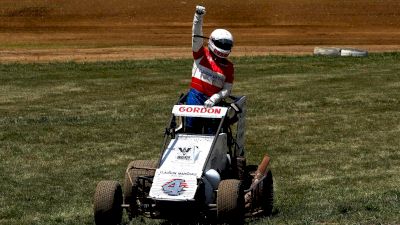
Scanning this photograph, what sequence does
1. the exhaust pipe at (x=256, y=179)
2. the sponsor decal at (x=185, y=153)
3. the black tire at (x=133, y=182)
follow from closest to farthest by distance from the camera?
the black tire at (x=133, y=182), the sponsor decal at (x=185, y=153), the exhaust pipe at (x=256, y=179)

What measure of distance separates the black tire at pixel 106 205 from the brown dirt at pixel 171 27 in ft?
103

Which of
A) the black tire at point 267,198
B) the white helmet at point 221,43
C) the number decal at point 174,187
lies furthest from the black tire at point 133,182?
the white helmet at point 221,43

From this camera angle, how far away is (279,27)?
6419 cm

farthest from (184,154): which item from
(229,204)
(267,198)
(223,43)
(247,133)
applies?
(247,133)

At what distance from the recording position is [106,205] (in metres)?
11.4

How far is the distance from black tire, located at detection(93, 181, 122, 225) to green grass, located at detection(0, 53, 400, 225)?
3.22 feet

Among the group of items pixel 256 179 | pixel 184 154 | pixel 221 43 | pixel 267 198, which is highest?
pixel 221 43

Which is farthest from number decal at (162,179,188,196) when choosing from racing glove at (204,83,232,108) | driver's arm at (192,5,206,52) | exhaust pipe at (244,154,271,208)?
driver's arm at (192,5,206,52)

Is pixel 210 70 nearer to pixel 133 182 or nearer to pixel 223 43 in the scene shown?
pixel 223 43

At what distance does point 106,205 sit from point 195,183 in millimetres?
1067

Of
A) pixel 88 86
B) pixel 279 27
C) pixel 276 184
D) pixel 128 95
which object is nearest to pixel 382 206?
pixel 276 184

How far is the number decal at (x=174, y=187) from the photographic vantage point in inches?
446

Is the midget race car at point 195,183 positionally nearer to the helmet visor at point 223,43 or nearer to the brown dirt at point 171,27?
the helmet visor at point 223,43

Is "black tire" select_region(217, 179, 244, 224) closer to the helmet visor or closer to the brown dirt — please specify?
the helmet visor
